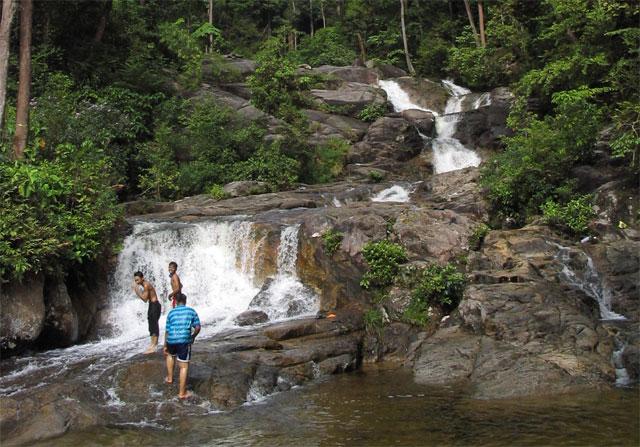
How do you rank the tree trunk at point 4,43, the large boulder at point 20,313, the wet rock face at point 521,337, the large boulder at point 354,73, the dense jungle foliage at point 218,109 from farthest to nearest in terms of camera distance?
the large boulder at point 354,73 < the dense jungle foliage at point 218,109 < the tree trunk at point 4,43 < the large boulder at point 20,313 < the wet rock face at point 521,337

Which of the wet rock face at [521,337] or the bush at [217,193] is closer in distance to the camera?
the wet rock face at [521,337]

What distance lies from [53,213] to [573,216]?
12951 millimetres

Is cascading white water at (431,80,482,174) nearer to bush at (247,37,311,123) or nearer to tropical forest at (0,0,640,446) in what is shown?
tropical forest at (0,0,640,446)

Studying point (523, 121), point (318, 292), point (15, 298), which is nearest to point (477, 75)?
point (523, 121)

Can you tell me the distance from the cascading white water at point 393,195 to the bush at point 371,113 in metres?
8.37

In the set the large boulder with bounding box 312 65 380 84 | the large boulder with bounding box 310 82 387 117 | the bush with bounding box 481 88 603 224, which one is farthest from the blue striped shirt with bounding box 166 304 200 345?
the large boulder with bounding box 312 65 380 84

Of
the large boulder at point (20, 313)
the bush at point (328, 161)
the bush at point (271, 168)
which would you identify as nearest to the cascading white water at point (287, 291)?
the large boulder at point (20, 313)

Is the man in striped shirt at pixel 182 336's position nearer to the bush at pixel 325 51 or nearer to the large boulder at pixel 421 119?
the large boulder at pixel 421 119

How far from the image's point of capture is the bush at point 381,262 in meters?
14.3

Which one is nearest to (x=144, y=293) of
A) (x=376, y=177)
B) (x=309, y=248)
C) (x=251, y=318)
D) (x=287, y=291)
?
(x=251, y=318)

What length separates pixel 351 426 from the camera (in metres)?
8.16

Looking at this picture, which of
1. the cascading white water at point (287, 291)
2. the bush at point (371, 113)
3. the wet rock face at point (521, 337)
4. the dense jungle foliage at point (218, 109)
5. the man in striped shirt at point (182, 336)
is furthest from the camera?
the bush at point (371, 113)

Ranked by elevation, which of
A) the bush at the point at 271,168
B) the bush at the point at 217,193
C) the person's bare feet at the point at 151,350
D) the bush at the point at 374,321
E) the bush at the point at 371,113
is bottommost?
the bush at the point at 374,321

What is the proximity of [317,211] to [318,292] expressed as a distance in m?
3.20
